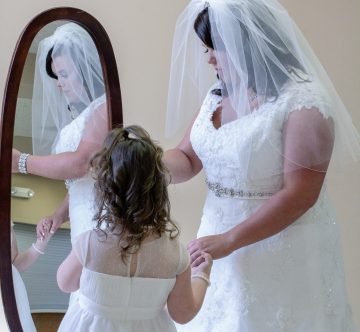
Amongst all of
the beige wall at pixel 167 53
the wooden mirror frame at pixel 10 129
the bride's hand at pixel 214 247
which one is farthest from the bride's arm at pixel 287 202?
the beige wall at pixel 167 53

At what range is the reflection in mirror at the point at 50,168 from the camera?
3.57ft

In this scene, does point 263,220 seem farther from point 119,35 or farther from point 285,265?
point 119,35

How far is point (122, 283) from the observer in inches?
34.5

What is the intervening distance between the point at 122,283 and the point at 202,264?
0.15m

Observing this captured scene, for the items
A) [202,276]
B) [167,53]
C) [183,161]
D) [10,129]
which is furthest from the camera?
[167,53]

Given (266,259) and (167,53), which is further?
(167,53)

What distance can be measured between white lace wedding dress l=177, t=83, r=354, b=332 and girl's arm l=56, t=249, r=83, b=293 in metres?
0.29

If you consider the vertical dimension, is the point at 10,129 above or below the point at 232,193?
above

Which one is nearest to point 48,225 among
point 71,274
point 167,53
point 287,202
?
point 71,274

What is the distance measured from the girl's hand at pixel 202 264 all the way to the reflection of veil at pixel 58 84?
14.2 inches

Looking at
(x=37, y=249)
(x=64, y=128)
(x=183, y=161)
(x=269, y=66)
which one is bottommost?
(x=37, y=249)

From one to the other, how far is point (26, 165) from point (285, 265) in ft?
1.66

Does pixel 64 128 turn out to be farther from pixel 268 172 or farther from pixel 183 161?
pixel 268 172

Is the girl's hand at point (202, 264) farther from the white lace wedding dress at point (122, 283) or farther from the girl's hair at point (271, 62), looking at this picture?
the girl's hair at point (271, 62)
